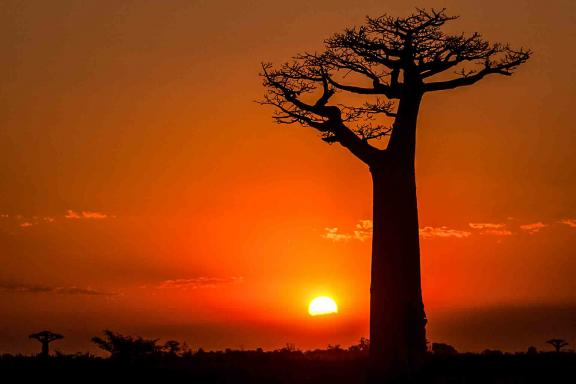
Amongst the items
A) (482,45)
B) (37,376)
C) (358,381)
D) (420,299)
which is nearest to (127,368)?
(37,376)

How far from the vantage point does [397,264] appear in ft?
63.6

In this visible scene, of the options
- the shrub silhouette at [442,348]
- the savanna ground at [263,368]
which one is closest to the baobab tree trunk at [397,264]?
the savanna ground at [263,368]

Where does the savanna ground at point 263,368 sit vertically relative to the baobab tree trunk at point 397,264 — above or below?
below

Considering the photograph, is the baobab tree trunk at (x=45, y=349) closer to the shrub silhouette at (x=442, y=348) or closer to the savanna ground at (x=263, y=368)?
the savanna ground at (x=263, y=368)

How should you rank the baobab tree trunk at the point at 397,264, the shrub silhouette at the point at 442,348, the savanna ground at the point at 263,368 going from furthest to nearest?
1. the shrub silhouette at the point at 442,348
2. the baobab tree trunk at the point at 397,264
3. the savanna ground at the point at 263,368

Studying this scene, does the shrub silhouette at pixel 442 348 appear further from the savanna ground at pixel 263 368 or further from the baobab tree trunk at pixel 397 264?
the baobab tree trunk at pixel 397 264

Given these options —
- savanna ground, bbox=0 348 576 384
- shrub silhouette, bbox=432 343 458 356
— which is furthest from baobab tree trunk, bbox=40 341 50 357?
shrub silhouette, bbox=432 343 458 356

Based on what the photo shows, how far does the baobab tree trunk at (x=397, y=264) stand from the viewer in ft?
63.0

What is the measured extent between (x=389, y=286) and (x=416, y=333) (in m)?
1.07

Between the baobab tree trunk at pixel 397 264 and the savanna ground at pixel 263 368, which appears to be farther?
the baobab tree trunk at pixel 397 264

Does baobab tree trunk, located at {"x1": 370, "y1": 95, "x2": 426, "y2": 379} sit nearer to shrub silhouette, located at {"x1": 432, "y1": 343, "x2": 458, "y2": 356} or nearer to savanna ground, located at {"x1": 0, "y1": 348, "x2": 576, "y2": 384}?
savanna ground, located at {"x1": 0, "y1": 348, "x2": 576, "y2": 384}

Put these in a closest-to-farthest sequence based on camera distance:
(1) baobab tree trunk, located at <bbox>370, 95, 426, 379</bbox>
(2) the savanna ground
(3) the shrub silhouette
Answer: (2) the savanna ground
(1) baobab tree trunk, located at <bbox>370, 95, 426, 379</bbox>
(3) the shrub silhouette

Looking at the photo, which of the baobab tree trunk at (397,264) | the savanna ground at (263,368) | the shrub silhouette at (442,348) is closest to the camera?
the savanna ground at (263,368)

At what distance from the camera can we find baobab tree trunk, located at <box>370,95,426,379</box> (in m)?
19.2
